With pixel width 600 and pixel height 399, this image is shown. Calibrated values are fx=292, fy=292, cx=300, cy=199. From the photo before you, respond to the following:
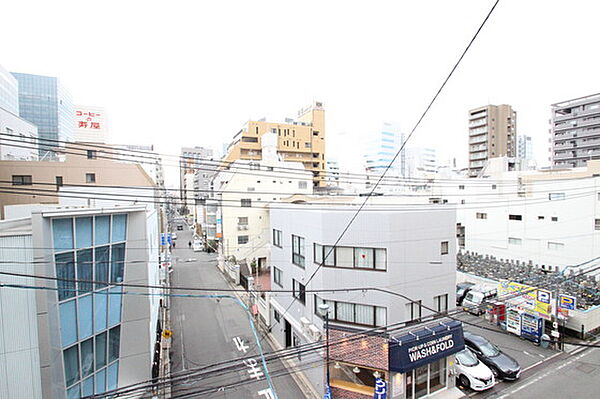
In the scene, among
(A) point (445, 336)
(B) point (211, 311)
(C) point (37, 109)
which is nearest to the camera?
(A) point (445, 336)

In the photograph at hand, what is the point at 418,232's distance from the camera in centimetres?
1083

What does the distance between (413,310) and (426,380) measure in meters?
2.40

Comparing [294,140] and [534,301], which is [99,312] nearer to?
[534,301]

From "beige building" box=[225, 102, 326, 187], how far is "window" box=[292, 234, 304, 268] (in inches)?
992

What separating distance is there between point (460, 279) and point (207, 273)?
2144cm

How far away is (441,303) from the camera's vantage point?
11297 mm

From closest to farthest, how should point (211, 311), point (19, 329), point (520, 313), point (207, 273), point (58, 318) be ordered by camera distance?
point (19, 329) < point (58, 318) < point (520, 313) < point (211, 311) < point (207, 273)

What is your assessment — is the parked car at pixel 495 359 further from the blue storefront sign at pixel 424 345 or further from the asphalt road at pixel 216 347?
the asphalt road at pixel 216 347

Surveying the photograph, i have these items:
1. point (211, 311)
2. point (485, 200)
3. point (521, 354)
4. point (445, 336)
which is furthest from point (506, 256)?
point (211, 311)

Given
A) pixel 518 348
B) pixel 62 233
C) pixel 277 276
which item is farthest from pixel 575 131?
pixel 62 233

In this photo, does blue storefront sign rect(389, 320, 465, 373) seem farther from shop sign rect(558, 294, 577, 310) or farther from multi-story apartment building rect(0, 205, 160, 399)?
multi-story apartment building rect(0, 205, 160, 399)

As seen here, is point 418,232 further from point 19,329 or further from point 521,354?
point 19,329

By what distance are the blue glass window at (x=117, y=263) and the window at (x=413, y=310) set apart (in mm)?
9597

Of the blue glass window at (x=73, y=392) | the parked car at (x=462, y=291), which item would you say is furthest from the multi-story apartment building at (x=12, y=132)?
the parked car at (x=462, y=291)
